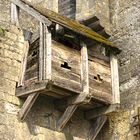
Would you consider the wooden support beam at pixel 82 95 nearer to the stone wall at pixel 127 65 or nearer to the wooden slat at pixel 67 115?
the wooden slat at pixel 67 115

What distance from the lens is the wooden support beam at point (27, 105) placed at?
25.6 ft

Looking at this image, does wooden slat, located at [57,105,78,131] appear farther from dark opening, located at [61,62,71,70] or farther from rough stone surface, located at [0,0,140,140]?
dark opening, located at [61,62,71,70]

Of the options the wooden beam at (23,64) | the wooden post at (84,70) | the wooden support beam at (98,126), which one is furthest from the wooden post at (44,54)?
the wooden support beam at (98,126)

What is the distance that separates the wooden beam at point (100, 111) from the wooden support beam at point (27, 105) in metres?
1.36

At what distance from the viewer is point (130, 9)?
9.45m

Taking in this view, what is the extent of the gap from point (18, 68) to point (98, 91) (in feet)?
4.83

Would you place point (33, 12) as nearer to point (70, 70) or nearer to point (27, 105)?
point (70, 70)

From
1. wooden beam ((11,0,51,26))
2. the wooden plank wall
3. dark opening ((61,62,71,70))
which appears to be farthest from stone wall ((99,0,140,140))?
wooden beam ((11,0,51,26))

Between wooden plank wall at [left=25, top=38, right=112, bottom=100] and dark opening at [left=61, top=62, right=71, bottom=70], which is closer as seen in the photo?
wooden plank wall at [left=25, top=38, right=112, bottom=100]

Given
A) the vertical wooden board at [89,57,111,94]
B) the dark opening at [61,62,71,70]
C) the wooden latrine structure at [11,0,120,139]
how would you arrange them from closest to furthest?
1. the wooden latrine structure at [11,0,120,139]
2. the dark opening at [61,62,71,70]
3. the vertical wooden board at [89,57,111,94]

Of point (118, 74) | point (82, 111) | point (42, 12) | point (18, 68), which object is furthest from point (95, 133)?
point (42, 12)

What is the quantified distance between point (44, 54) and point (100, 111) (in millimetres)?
1596

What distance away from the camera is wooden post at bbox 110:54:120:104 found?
8.60m

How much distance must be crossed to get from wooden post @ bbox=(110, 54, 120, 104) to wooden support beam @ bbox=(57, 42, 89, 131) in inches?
26.8
